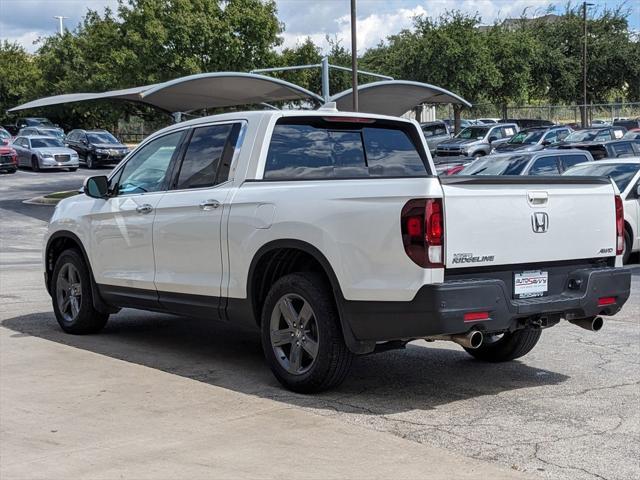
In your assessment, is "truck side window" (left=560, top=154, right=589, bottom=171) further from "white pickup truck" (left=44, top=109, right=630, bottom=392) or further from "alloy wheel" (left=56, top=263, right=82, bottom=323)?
"alloy wheel" (left=56, top=263, right=82, bottom=323)

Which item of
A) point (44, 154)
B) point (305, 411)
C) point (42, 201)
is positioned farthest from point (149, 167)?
point (44, 154)

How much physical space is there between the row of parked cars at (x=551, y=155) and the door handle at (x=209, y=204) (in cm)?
349

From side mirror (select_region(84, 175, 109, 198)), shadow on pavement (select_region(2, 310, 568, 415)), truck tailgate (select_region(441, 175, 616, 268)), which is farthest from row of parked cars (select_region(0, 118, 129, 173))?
truck tailgate (select_region(441, 175, 616, 268))

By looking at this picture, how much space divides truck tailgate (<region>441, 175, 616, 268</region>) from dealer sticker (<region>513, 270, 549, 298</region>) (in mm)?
97

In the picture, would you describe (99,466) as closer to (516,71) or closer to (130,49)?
(130,49)

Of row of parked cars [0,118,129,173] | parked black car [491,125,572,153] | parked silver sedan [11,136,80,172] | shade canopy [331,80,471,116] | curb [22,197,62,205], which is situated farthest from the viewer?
parked silver sedan [11,136,80,172]

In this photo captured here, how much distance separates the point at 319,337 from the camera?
624 centimetres

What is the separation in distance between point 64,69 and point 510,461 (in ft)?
228

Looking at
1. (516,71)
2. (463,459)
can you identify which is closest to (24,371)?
(463,459)

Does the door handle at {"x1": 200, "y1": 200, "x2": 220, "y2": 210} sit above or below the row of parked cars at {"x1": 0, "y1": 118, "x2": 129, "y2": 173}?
below

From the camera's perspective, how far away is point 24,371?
720 centimetres

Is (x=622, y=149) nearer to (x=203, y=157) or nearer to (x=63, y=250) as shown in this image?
(x=63, y=250)

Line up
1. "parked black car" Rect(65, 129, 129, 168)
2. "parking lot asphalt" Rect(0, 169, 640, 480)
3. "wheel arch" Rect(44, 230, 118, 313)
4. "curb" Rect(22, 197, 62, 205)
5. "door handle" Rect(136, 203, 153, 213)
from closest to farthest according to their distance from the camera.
A: "parking lot asphalt" Rect(0, 169, 640, 480) < "door handle" Rect(136, 203, 153, 213) < "wheel arch" Rect(44, 230, 118, 313) < "curb" Rect(22, 197, 62, 205) < "parked black car" Rect(65, 129, 129, 168)

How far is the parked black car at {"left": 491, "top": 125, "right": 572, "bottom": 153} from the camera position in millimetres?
→ 36219
